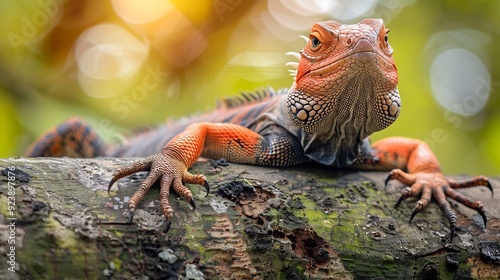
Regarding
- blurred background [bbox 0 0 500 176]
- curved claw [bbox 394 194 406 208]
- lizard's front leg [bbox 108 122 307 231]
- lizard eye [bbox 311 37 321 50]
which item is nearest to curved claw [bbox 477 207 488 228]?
curved claw [bbox 394 194 406 208]

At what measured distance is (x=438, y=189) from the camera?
4520mm

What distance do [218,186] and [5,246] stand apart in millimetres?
1615

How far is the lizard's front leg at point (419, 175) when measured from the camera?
4305mm

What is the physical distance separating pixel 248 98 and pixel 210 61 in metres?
2.57

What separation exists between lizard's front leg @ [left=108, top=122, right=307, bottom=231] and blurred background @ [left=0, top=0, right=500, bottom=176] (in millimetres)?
3655

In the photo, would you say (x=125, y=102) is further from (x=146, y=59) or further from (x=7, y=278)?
(x=7, y=278)

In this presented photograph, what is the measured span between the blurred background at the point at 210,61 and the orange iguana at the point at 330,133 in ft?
11.0

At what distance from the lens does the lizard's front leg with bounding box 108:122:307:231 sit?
12.2 feet

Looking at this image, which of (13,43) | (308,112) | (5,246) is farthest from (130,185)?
(13,43)

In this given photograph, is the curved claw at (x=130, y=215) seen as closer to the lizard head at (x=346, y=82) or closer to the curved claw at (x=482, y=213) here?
the lizard head at (x=346, y=82)

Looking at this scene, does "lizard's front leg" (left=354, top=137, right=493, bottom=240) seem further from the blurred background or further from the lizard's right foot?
the blurred background

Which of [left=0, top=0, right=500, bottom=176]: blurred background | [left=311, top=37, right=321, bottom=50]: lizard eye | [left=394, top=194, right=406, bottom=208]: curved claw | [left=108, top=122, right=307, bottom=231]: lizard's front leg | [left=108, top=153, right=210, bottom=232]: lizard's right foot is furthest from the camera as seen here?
[left=0, top=0, right=500, bottom=176]: blurred background

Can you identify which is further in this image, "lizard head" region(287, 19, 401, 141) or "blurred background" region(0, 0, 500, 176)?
"blurred background" region(0, 0, 500, 176)

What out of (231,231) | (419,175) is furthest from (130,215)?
(419,175)
